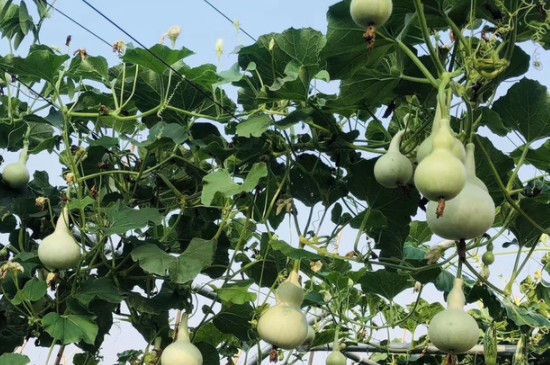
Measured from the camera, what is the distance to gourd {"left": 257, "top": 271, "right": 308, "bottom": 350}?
1.53 metres

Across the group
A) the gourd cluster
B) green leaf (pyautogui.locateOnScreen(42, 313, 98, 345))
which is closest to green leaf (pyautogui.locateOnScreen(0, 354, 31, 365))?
green leaf (pyautogui.locateOnScreen(42, 313, 98, 345))

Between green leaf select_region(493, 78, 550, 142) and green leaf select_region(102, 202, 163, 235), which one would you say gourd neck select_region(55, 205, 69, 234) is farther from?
green leaf select_region(493, 78, 550, 142)

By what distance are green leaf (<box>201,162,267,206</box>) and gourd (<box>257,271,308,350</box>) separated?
238 mm

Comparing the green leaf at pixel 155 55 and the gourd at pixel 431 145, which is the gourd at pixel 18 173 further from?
the gourd at pixel 431 145

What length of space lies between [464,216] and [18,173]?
136cm

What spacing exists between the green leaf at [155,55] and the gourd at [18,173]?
0.53 m

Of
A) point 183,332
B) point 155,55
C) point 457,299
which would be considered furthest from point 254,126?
point 457,299

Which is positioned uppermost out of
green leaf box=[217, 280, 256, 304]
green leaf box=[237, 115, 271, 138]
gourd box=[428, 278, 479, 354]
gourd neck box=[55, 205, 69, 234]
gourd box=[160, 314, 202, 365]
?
green leaf box=[237, 115, 271, 138]

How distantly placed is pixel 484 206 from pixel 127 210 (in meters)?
0.97

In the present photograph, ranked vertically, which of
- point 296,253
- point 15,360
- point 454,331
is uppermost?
point 296,253

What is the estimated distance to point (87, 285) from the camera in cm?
196

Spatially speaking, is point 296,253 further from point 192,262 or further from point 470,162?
point 470,162

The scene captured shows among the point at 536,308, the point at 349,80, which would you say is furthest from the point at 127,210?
the point at 536,308

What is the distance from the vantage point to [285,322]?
1536 millimetres
